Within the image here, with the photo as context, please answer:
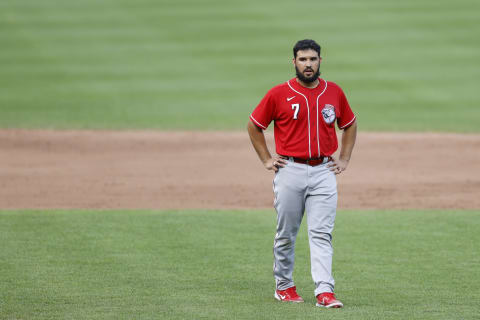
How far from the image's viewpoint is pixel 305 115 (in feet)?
22.3

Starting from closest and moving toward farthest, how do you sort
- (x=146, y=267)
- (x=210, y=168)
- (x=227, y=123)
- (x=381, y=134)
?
(x=146, y=267), (x=210, y=168), (x=381, y=134), (x=227, y=123)

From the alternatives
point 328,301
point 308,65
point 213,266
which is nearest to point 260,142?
point 308,65

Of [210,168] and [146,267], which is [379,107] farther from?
[146,267]

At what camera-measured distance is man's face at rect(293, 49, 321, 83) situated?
675 cm

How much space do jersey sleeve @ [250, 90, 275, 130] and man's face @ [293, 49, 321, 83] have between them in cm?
31

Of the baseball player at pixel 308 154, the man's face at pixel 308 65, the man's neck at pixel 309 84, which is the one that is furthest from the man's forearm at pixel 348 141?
the man's face at pixel 308 65

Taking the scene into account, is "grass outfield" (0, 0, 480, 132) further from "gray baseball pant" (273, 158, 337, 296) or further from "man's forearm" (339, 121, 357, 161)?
"gray baseball pant" (273, 158, 337, 296)

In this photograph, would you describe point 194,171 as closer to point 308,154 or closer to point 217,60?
point 308,154

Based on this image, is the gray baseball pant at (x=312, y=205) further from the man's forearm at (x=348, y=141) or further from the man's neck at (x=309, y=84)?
the man's neck at (x=309, y=84)

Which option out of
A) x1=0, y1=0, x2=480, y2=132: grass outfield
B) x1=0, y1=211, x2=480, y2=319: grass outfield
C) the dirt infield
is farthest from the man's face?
x1=0, y1=0, x2=480, y2=132: grass outfield

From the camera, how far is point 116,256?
871 cm

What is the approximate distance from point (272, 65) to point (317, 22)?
12.6 ft

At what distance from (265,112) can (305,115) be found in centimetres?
35

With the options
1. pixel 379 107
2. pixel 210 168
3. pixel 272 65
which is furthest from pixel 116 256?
pixel 272 65
